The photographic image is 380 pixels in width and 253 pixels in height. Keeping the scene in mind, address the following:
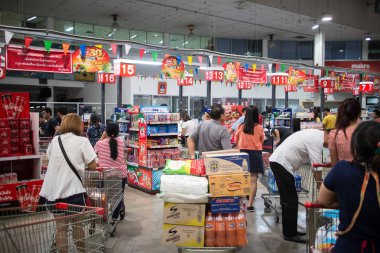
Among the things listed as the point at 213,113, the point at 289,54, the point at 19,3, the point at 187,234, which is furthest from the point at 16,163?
the point at 289,54

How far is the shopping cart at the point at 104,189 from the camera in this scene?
15.3 ft

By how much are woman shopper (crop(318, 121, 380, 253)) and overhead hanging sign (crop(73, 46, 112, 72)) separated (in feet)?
31.0

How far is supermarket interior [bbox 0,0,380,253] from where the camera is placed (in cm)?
304

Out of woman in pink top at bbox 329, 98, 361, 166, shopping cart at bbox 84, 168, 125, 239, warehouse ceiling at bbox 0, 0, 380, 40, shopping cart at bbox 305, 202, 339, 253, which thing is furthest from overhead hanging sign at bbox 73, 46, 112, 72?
shopping cart at bbox 305, 202, 339, 253

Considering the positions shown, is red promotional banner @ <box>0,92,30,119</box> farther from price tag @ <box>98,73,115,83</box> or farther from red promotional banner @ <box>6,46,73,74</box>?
price tag @ <box>98,73,115,83</box>

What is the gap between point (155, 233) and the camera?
5.48 m

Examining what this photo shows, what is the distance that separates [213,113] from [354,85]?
687 inches

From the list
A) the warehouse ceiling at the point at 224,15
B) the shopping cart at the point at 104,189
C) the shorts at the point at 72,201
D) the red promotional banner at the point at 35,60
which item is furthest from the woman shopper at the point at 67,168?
the warehouse ceiling at the point at 224,15

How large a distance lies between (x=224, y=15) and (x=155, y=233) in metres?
13.6

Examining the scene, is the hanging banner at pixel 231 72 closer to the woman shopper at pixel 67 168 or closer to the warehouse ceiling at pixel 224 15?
the warehouse ceiling at pixel 224 15

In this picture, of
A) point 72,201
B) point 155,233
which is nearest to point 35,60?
point 155,233

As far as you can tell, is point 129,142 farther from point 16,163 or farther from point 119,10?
point 119,10

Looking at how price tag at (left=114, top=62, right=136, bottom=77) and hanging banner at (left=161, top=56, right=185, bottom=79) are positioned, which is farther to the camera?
hanging banner at (left=161, top=56, right=185, bottom=79)

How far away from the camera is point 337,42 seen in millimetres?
24688
